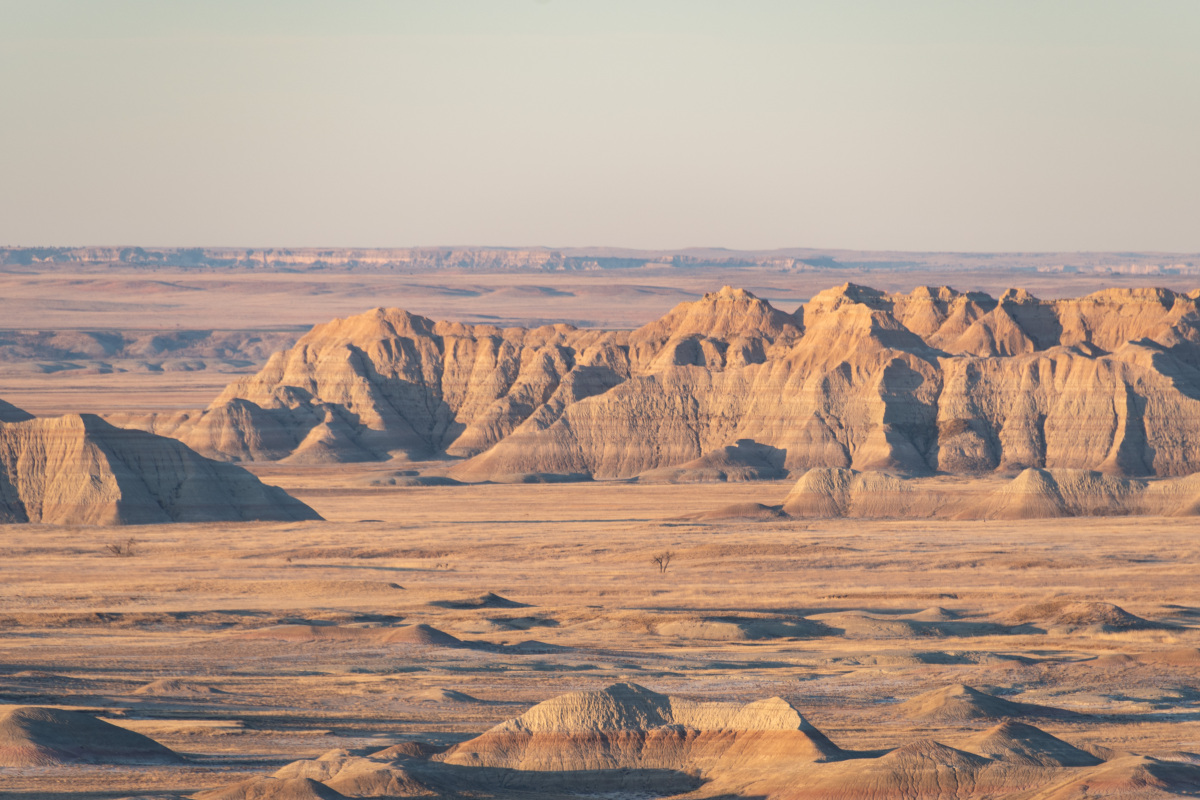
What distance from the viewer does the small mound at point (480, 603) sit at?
2645 inches

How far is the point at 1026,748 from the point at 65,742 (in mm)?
18876

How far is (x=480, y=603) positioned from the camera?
67562mm

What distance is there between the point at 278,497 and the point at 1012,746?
68207mm

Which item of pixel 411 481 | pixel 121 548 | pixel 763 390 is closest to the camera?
pixel 121 548

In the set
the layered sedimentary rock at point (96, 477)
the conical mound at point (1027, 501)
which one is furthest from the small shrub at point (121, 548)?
the conical mound at point (1027, 501)

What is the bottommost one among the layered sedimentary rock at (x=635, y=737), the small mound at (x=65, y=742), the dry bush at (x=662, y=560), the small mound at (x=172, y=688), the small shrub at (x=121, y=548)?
the small shrub at (x=121, y=548)

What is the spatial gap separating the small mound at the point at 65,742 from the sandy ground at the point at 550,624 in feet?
3.11

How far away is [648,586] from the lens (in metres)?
75.4

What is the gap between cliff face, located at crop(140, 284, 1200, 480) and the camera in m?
122

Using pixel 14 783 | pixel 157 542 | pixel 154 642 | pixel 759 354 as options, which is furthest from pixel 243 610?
pixel 759 354

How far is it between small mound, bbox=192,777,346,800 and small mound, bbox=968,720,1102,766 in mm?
12337

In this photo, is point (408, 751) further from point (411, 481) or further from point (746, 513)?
point (411, 481)

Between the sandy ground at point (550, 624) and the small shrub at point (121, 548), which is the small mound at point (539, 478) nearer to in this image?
the sandy ground at point (550, 624)

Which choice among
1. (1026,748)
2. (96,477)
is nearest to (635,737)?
(1026,748)
